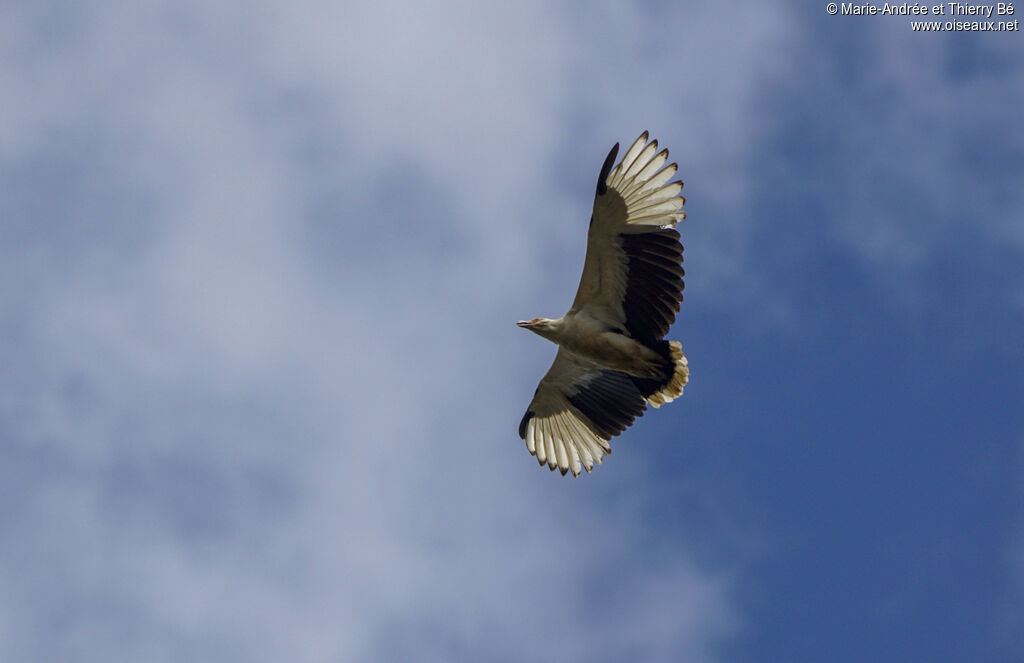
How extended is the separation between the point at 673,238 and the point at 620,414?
10.7 feet

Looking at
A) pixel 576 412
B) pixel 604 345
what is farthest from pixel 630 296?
pixel 576 412

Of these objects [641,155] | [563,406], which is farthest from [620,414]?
[641,155]

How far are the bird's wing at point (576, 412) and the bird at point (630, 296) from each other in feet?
0.08

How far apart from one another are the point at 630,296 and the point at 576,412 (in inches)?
106

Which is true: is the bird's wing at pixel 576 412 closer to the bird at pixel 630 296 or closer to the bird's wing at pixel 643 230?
the bird at pixel 630 296

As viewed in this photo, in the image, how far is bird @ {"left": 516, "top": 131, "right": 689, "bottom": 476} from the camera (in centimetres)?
1684

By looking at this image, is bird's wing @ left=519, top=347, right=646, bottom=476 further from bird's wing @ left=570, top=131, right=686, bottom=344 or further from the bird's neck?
bird's wing @ left=570, top=131, right=686, bottom=344

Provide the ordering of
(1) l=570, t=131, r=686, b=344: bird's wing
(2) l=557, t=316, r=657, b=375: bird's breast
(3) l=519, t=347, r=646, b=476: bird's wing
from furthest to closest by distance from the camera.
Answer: (3) l=519, t=347, r=646, b=476: bird's wing, (2) l=557, t=316, r=657, b=375: bird's breast, (1) l=570, t=131, r=686, b=344: bird's wing

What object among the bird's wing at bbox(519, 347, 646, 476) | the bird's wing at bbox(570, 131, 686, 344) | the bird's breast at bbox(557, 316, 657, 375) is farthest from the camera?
the bird's wing at bbox(519, 347, 646, 476)

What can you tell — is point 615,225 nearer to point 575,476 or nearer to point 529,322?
point 529,322


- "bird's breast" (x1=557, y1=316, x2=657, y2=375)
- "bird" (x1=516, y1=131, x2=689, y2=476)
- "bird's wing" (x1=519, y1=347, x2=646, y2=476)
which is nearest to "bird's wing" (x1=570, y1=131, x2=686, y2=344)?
"bird" (x1=516, y1=131, x2=689, y2=476)

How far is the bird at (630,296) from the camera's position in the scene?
16844 mm

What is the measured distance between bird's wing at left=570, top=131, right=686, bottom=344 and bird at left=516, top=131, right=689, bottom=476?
0.01 metres

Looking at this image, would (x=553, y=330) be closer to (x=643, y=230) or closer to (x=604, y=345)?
(x=604, y=345)
